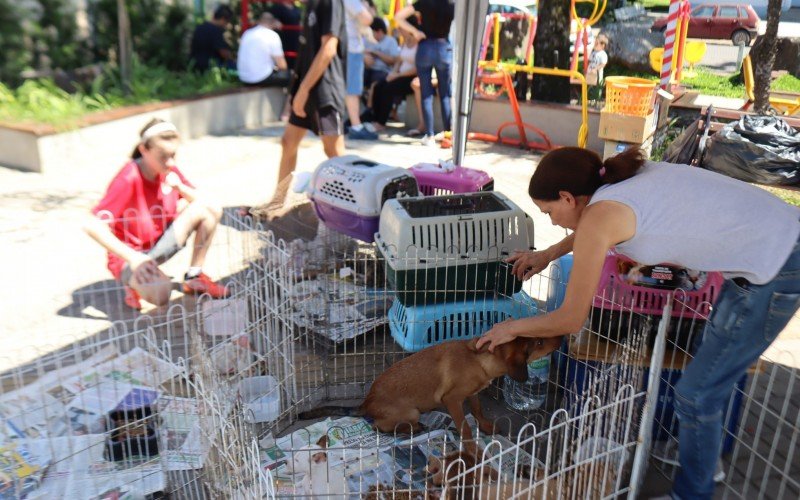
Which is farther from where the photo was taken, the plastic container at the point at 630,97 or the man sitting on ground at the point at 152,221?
the plastic container at the point at 630,97

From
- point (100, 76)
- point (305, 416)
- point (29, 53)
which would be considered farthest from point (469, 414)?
point (29, 53)

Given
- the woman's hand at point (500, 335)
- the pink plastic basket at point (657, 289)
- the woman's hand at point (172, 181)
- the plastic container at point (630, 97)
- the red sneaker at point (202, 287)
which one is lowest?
the red sneaker at point (202, 287)

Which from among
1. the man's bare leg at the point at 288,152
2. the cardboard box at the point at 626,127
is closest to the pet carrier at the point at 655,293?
the man's bare leg at the point at 288,152

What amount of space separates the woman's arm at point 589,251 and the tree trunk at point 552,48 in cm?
760

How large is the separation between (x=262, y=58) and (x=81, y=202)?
3.99 metres

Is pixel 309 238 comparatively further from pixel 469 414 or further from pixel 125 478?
pixel 125 478

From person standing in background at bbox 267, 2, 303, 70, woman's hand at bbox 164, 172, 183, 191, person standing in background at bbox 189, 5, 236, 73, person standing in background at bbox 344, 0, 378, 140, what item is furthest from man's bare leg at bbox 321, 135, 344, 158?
person standing in background at bbox 267, 2, 303, 70

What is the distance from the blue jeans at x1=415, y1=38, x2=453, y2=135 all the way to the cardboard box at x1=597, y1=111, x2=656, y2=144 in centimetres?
241

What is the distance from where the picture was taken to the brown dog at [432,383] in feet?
10.2

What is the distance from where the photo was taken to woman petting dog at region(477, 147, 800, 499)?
2398mm

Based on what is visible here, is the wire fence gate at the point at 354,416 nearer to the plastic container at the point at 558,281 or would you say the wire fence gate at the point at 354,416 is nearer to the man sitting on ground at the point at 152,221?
the plastic container at the point at 558,281

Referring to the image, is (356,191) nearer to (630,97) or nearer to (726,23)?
(630,97)

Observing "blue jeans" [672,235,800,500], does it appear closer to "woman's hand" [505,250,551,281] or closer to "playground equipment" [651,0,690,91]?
"woman's hand" [505,250,551,281]

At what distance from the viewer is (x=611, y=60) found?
48.1 ft
